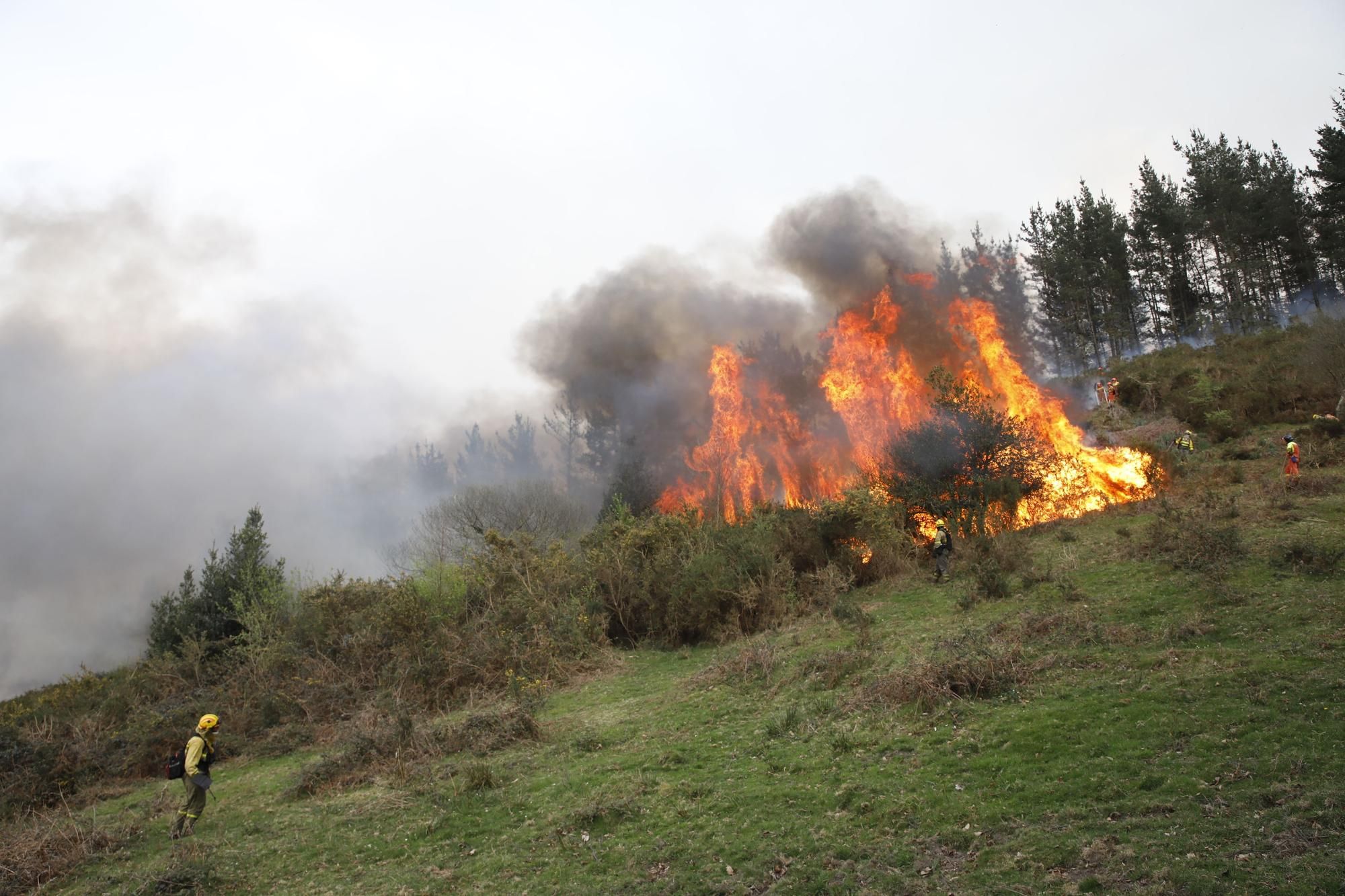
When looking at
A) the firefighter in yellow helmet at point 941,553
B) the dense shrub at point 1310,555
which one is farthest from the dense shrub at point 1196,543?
the firefighter in yellow helmet at point 941,553

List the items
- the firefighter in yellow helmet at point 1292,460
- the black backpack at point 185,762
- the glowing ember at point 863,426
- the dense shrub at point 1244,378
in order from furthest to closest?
the dense shrub at point 1244,378 < the glowing ember at point 863,426 < the firefighter in yellow helmet at point 1292,460 < the black backpack at point 185,762

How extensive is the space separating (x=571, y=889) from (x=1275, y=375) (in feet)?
139

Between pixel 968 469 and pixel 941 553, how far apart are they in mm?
5938

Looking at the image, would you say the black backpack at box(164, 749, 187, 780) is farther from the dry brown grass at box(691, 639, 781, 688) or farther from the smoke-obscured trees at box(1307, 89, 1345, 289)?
the smoke-obscured trees at box(1307, 89, 1345, 289)

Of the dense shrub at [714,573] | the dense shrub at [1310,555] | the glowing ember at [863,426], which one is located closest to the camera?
the dense shrub at [1310,555]

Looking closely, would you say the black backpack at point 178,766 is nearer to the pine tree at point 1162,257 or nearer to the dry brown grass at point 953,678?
the dry brown grass at point 953,678

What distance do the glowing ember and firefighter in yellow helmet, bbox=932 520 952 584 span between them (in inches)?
166

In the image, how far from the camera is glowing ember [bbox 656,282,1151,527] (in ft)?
105

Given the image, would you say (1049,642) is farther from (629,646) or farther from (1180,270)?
(1180,270)

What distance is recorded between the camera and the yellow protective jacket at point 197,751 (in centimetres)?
1360

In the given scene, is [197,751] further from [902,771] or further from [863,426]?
[863,426]

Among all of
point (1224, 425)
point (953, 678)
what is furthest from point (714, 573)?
point (1224, 425)

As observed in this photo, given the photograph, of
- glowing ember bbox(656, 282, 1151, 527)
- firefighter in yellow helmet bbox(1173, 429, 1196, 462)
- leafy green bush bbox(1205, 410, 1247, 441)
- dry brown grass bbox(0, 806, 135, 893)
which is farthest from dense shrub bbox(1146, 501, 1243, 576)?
dry brown grass bbox(0, 806, 135, 893)

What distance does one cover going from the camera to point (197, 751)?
13.7m
